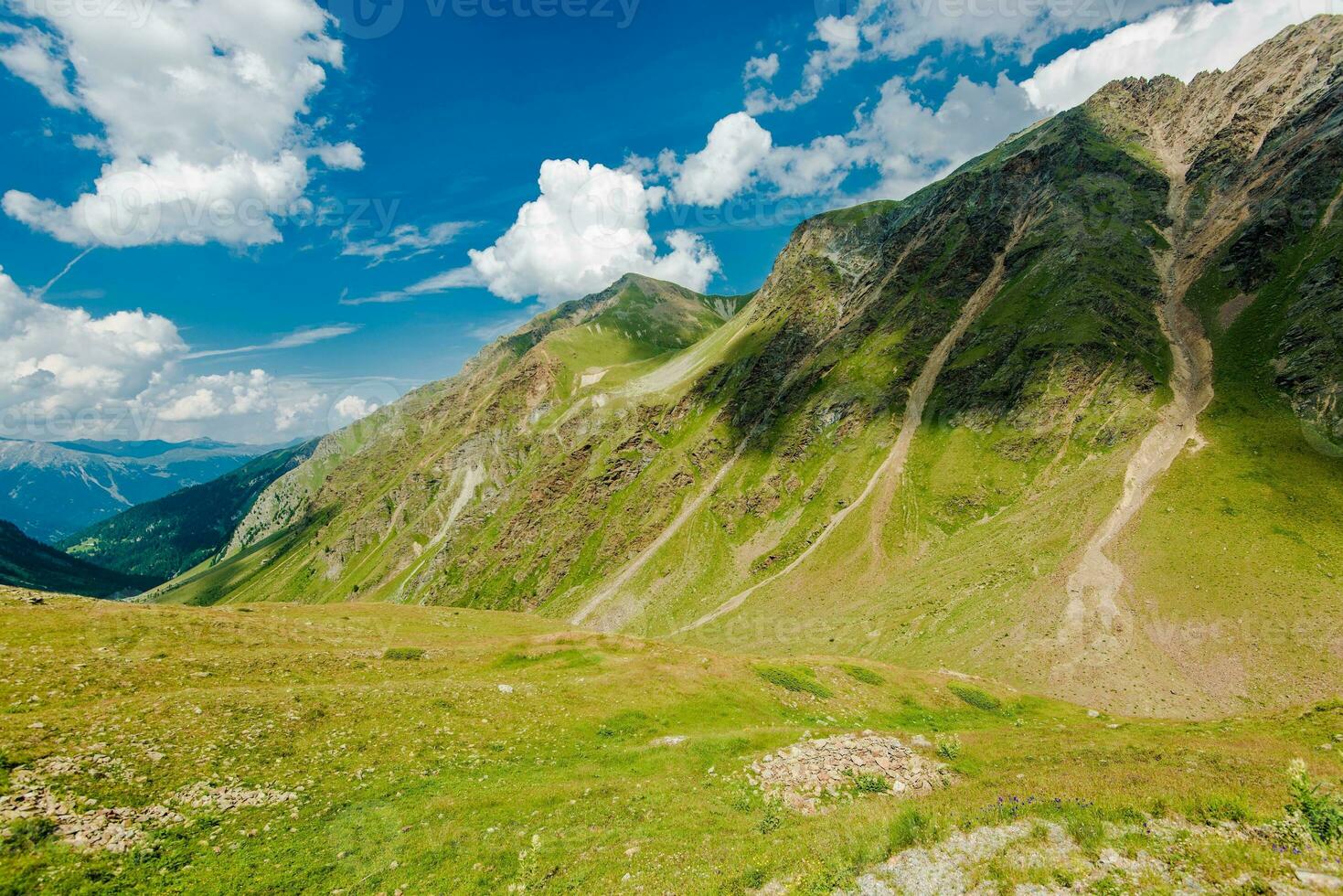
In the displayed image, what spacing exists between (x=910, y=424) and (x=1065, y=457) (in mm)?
41171

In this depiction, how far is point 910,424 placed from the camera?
144 meters

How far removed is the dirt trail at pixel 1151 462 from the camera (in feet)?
210

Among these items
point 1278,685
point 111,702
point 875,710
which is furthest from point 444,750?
point 1278,685

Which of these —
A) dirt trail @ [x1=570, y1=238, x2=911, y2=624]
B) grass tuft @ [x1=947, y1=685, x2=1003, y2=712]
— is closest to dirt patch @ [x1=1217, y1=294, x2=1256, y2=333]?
dirt trail @ [x1=570, y1=238, x2=911, y2=624]

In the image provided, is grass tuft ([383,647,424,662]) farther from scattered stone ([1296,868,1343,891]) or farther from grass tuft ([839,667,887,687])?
scattered stone ([1296,868,1343,891])

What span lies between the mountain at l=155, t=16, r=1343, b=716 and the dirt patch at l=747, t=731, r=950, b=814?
49077 millimetres

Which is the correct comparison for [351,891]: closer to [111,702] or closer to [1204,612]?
[111,702]

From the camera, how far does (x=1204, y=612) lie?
61.2 m

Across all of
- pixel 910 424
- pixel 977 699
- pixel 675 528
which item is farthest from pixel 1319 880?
pixel 675 528

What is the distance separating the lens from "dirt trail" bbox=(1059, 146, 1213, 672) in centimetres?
6394

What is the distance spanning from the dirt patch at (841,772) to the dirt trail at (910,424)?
96091 mm

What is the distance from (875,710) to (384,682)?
3440 centimetres

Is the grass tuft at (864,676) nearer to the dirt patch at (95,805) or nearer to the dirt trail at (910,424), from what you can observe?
the dirt patch at (95,805)

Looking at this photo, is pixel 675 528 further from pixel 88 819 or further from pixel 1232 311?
pixel 88 819
